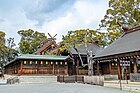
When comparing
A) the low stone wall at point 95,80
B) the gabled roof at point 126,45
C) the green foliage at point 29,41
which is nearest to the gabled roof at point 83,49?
the low stone wall at point 95,80

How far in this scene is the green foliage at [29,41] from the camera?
1940 inches

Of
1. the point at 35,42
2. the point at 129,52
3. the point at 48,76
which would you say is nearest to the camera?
the point at 129,52

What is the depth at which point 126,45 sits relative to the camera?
17.0 m

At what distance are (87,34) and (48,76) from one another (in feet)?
27.9

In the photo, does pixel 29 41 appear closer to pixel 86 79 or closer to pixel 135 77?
pixel 86 79

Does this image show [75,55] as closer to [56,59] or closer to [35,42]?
[56,59]

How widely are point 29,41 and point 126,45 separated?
123 feet

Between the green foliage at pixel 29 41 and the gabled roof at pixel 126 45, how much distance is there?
32.6m

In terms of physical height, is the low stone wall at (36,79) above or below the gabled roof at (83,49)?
below

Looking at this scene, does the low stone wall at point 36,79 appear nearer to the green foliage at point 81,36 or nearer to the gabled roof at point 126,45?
the green foliage at point 81,36

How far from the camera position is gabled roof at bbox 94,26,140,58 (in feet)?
50.6

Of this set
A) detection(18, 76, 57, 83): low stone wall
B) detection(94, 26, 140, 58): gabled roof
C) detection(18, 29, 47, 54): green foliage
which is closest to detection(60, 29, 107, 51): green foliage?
detection(18, 76, 57, 83): low stone wall

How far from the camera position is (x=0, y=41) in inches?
1709

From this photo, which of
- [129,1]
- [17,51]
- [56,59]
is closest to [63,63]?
[56,59]
